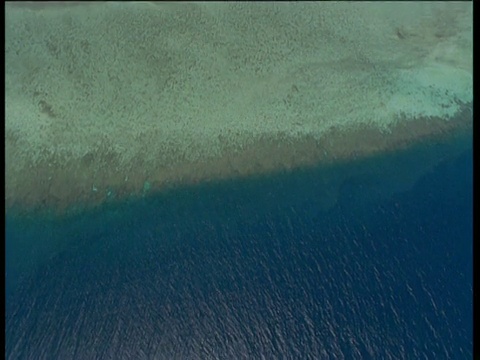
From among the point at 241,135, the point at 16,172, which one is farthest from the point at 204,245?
the point at 16,172

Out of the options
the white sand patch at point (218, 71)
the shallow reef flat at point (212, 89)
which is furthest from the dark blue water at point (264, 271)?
the white sand patch at point (218, 71)

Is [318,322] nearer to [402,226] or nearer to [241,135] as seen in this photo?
[402,226]

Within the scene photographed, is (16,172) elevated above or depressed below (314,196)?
above

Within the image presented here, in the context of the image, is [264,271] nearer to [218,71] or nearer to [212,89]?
[212,89]

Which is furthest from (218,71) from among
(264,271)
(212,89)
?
(264,271)

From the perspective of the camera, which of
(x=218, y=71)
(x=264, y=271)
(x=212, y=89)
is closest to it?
(x=264, y=271)
